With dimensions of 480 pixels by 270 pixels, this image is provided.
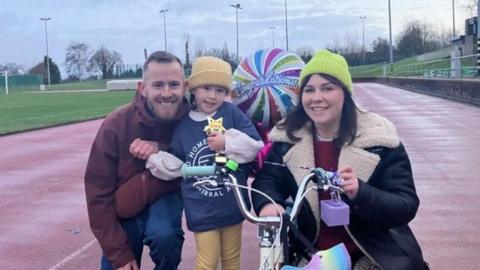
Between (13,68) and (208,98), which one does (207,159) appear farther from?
(13,68)

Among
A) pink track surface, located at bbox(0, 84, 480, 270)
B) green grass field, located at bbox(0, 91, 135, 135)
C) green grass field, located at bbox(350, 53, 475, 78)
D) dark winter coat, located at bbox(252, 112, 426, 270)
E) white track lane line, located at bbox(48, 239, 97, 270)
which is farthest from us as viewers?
green grass field, located at bbox(350, 53, 475, 78)

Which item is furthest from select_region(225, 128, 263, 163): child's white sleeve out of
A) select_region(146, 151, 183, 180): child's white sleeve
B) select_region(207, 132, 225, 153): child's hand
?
select_region(146, 151, 183, 180): child's white sleeve

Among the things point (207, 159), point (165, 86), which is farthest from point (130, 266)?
point (165, 86)

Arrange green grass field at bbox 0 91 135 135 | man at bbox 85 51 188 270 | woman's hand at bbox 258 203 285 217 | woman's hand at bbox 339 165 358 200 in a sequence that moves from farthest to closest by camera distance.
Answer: green grass field at bbox 0 91 135 135 < man at bbox 85 51 188 270 < woman's hand at bbox 258 203 285 217 < woman's hand at bbox 339 165 358 200

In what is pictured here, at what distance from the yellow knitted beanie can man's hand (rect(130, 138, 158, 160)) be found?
0.43 meters

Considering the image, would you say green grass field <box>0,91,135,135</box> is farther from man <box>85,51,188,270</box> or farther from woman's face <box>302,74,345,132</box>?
woman's face <box>302,74,345,132</box>

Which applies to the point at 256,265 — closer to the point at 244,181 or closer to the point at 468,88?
the point at 244,181

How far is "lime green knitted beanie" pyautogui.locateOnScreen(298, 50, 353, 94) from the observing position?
3508 mm

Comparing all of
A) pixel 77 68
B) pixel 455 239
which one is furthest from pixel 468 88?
pixel 77 68

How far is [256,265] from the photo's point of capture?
5879 mm

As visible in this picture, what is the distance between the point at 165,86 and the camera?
4145mm

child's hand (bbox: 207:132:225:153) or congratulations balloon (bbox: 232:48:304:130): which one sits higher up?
congratulations balloon (bbox: 232:48:304:130)

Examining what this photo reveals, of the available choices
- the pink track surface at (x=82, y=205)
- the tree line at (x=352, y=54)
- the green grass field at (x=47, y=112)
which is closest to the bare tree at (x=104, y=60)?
the tree line at (x=352, y=54)

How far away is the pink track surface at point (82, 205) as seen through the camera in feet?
20.4
